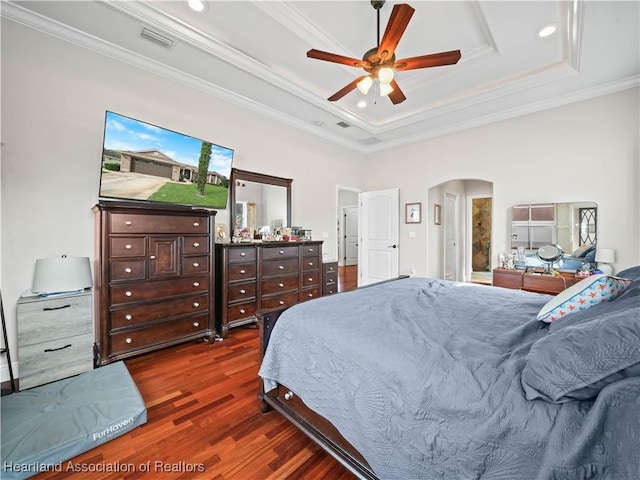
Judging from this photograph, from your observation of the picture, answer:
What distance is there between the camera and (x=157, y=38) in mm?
2676

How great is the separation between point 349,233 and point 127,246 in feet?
25.0

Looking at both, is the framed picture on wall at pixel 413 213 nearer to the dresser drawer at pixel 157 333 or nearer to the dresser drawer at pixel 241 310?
the dresser drawer at pixel 241 310

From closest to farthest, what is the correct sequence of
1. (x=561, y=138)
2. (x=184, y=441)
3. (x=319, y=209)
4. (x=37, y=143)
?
(x=184, y=441) < (x=37, y=143) < (x=561, y=138) < (x=319, y=209)

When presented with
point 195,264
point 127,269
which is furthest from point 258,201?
point 127,269

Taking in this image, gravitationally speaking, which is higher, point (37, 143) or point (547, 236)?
point (37, 143)

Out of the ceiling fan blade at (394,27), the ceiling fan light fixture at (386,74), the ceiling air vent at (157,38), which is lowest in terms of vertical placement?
the ceiling fan light fixture at (386,74)

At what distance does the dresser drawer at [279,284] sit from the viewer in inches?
140

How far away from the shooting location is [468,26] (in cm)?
272

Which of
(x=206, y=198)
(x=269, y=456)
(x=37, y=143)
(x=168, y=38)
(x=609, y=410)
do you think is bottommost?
(x=269, y=456)

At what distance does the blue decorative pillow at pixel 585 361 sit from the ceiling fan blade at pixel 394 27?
201cm

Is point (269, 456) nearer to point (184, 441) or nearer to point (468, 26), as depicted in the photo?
point (184, 441)

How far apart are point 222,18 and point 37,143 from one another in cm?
201

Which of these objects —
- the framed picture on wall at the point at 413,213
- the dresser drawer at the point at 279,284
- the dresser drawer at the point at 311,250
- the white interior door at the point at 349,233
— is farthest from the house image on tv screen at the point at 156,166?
the white interior door at the point at 349,233

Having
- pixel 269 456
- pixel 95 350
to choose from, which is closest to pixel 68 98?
pixel 95 350
